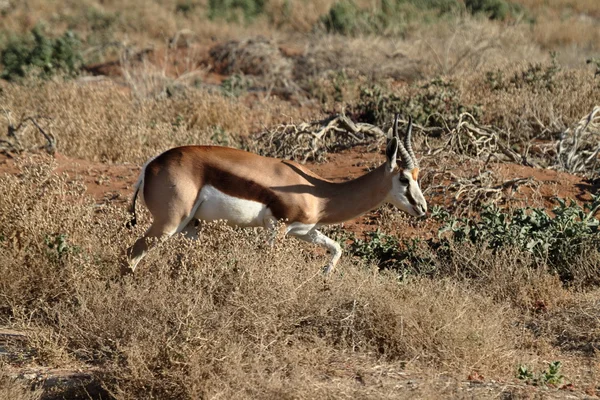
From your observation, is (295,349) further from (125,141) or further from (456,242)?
(125,141)

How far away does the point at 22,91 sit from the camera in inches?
591

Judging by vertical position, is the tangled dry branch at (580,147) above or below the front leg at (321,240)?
below

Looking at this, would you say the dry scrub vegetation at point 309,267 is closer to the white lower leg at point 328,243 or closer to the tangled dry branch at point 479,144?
the tangled dry branch at point 479,144

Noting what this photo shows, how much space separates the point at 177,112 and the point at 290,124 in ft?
10.2

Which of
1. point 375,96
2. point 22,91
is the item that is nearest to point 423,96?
point 375,96

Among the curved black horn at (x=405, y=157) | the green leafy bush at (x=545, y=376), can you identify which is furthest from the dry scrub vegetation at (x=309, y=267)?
the curved black horn at (x=405, y=157)

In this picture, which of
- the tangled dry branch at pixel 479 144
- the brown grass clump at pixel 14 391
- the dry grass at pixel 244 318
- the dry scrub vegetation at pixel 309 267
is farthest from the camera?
the tangled dry branch at pixel 479 144

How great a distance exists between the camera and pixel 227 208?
25.7 ft

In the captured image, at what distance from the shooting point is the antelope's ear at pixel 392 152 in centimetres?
797

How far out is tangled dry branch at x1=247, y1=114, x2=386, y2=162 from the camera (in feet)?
37.6

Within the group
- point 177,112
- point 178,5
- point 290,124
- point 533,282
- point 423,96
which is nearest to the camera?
point 533,282

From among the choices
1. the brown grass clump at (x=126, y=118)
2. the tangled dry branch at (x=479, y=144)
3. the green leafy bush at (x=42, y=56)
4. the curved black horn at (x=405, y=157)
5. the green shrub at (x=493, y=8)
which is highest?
the curved black horn at (x=405, y=157)

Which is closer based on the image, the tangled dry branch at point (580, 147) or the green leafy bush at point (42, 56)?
the tangled dry branch at point (580, 147)

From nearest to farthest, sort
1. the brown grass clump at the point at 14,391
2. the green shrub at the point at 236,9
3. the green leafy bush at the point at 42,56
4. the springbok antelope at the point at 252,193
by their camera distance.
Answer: the brown grass clump at the point at 14,391
the springbok antelope at the point at 252,193
the green leafy bush at the point at 42,56
the green shrub at the point at 236,9
